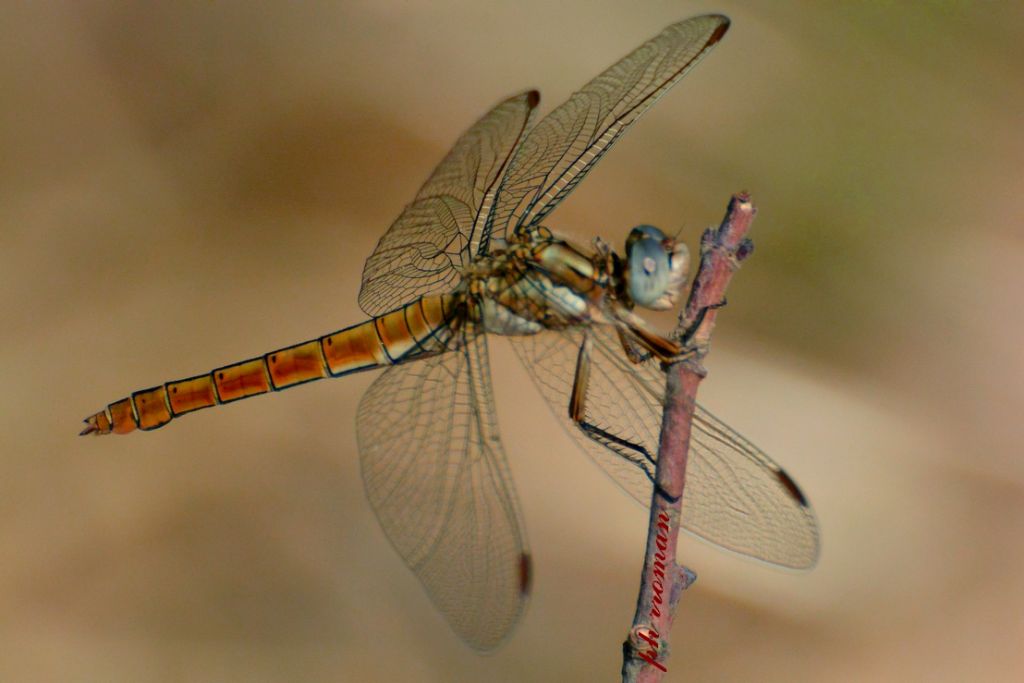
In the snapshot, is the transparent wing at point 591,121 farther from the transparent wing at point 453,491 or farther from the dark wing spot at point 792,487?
the dark wing spot at point 792,487

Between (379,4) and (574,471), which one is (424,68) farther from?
(574,471)

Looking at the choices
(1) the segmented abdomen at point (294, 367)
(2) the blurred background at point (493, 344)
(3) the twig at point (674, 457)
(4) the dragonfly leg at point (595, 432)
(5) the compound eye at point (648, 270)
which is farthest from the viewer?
(2) the blurred background at point (493, 344)

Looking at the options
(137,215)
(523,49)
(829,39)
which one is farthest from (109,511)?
(829,39)

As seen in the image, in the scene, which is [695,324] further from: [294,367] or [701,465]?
[294,367]

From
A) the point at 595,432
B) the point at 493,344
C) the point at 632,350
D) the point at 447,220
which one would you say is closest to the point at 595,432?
the point at 595,432

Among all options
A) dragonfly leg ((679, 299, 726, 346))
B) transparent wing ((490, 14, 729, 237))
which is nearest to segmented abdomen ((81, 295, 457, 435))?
transparent wing ((490, 14, 729, 237))

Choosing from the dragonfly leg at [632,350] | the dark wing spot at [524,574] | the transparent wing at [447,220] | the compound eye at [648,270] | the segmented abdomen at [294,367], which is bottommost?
the dark wing spot at [524,574]

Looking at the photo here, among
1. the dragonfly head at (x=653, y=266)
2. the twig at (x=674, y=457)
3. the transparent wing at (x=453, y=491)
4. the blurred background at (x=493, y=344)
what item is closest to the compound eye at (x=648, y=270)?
the dragonfly head at (x=653, y=266)
